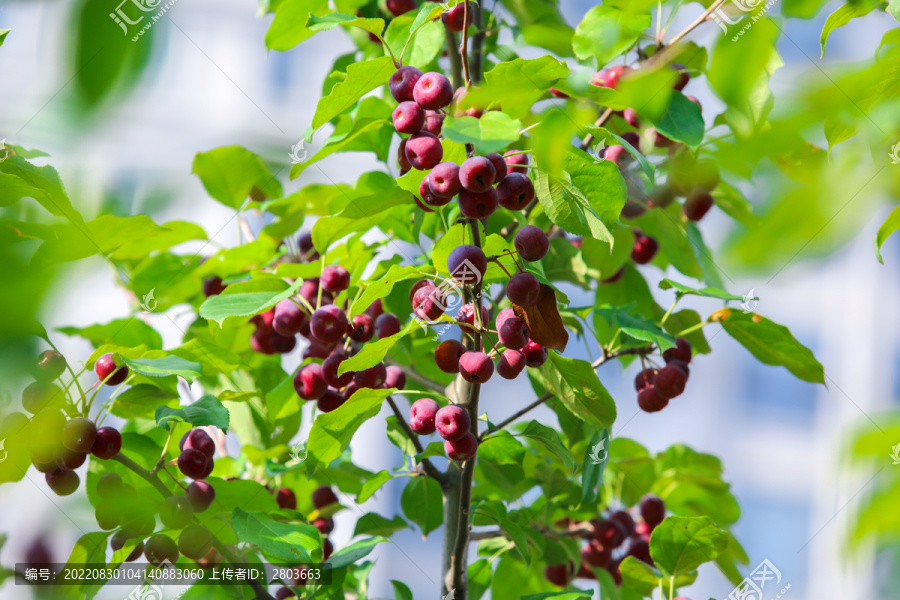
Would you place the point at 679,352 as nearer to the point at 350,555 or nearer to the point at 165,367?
the point at 350,555

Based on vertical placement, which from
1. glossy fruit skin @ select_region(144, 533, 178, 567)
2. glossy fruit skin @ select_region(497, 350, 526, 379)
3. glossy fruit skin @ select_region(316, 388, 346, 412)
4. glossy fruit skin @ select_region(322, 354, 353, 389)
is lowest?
glossy fruit skin @ select_region(144, 533, 178, 567)

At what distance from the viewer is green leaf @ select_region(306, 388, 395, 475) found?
98cm

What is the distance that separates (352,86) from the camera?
3.17ft

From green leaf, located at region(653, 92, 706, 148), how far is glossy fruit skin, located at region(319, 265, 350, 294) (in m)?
0.48

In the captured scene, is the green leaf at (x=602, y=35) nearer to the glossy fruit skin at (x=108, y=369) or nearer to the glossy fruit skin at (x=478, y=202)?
the glossy fruit skin at (x=478, y=202)

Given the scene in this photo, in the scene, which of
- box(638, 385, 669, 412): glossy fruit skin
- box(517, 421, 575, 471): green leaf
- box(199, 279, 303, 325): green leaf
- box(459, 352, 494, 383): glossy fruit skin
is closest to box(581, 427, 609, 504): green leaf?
box(517, 421, 575, 471): green leaf

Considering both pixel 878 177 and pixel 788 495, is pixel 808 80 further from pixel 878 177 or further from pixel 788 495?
pixel 788 495

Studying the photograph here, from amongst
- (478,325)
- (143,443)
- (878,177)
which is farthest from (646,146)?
(878,177)

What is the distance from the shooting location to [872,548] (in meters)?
0.26

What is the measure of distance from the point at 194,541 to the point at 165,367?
0.24 metres

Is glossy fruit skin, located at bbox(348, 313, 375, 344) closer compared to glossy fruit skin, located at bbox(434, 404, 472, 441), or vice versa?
glossy fruit skin, located at bbox(434, 404, 472, 441)

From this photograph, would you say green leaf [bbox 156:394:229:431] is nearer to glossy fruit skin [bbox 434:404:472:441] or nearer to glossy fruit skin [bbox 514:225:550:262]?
glossy fruit skin [bbox 434:404:472:441]

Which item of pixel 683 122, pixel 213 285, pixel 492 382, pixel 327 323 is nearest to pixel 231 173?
pixel 213 285

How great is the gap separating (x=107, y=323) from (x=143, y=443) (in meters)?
0.22
